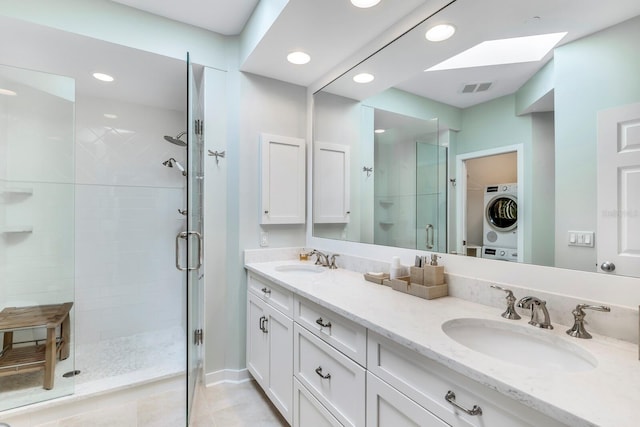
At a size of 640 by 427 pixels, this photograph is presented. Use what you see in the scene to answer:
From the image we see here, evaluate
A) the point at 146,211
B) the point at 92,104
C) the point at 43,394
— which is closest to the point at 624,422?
the point at 43,394

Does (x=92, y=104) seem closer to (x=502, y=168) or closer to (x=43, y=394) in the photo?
(x=43, y=394)

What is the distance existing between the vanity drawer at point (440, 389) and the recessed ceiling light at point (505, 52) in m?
1.21

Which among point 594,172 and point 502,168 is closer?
point 594,172

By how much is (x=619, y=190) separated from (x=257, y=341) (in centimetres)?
204

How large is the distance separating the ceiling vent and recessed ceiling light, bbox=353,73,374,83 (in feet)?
2.31

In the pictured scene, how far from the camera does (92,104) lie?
279 centimetres

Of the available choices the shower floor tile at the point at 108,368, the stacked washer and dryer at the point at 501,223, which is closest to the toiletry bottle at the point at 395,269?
the stacked washer and dryer at the point at 501,223

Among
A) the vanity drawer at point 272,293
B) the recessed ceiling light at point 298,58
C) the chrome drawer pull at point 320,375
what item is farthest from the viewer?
the recessed ceiling light at point 298,58

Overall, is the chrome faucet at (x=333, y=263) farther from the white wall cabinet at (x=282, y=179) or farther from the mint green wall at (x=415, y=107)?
the mint green wall at (x=415, y=107)

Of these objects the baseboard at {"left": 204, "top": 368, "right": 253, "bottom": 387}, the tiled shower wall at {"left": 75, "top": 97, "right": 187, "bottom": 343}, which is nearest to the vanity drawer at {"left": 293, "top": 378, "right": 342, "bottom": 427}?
the baseboard at {"left": 204, "top": 368, "right": 253, "bottom": 387}

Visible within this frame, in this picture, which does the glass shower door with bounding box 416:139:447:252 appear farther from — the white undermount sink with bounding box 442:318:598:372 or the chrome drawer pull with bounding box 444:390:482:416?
the chrome drawer pull with bounding box 444:390:482:416

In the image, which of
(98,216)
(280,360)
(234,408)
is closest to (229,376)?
(234,408)

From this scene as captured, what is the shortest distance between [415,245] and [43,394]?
2.52m

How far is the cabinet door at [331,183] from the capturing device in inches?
90.3
